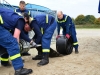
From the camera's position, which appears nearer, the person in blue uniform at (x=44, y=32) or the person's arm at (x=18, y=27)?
the person's arm at (x=18, y=27)

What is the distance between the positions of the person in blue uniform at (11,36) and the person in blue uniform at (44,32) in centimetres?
74

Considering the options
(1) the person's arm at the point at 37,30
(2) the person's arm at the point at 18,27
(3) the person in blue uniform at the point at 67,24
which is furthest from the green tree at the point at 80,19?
(2) the person's arm at the point at 18,27

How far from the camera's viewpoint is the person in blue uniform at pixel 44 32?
6.73 meters

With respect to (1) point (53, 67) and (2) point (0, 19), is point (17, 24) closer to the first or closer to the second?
(2) point (0, 19)

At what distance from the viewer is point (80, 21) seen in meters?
51.6

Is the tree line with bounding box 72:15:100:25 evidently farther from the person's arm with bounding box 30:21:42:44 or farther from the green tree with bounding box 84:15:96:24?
the person's arm with bounding box 30:21:42:44

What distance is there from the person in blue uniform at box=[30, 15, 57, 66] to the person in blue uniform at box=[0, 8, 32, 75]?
29.1 inches

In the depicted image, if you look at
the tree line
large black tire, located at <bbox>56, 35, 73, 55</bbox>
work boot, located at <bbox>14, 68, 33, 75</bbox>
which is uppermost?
large black tire, located at <bbox>56, 35, 73, 55</bbox>

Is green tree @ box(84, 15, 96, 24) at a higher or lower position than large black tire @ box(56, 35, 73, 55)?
lower

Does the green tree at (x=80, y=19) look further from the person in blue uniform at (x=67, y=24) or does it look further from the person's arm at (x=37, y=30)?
the person's arm at (x=37, y=30)

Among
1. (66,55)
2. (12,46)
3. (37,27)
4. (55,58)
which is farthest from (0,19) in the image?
(66,55)

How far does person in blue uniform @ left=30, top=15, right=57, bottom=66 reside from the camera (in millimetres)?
6730

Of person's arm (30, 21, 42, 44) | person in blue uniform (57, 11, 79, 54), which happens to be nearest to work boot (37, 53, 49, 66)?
person's arm (30, 21, 42, 44)

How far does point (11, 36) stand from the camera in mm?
5855
